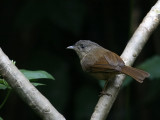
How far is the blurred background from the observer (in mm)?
4945

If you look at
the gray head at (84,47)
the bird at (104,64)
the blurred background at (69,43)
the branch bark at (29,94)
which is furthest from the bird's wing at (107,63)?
the branch bark at (29,94)

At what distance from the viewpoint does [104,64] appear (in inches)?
142

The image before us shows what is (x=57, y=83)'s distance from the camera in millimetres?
4961

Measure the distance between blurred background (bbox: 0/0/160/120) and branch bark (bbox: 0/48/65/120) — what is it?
255 cm

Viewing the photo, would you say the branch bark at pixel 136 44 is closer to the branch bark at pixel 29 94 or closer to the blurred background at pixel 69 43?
the branch bark at pixel 29 94

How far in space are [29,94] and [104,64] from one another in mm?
1610

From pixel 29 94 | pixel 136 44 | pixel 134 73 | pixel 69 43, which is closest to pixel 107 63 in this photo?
pixel 134 73

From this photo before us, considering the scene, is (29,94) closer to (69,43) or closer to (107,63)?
(107,63)

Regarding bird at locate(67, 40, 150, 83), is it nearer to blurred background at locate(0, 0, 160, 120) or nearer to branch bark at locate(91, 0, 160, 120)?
branch bark at locate(91, 0, 160, 120)

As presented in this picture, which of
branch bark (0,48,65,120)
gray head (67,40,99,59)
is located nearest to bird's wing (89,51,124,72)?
gray head (67,40,99,59)

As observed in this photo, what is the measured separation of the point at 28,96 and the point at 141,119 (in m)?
3.67

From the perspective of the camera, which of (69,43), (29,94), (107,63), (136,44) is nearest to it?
(29,94)

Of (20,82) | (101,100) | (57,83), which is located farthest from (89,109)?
(20,82)

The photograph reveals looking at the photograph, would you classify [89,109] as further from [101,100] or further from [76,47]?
[101,100]
